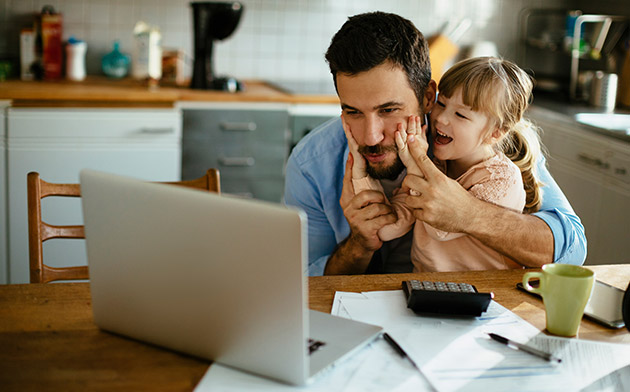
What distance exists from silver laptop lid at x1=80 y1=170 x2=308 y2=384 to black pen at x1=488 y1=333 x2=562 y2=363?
1.20 feet

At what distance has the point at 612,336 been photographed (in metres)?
1.18

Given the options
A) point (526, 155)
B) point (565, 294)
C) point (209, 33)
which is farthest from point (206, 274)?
point (209, 33)

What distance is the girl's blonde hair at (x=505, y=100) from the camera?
1.59 m

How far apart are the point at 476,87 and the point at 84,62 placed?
2524mm

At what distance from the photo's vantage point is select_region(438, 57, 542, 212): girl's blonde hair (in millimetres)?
1591

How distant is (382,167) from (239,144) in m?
1.60

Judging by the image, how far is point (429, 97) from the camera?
173cm

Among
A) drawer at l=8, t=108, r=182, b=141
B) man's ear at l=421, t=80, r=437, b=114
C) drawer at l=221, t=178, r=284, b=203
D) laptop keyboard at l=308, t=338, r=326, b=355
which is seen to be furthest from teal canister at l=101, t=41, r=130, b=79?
laptop keyboard at l=308, t=338, r=326, b=355

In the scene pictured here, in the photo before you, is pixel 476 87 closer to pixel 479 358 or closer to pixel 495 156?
pixel 495 156

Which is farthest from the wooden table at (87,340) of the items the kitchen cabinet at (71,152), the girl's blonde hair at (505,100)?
the kitchen cabinet at (71,152)

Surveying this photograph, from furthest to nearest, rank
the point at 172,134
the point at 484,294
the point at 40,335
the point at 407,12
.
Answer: the point at 407,12
the point at 172,134
the point at 484,294
the point at 40,335

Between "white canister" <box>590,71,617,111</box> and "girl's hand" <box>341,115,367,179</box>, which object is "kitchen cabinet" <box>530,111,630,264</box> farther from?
"girl's hand" <box>341,115,367,179</box>

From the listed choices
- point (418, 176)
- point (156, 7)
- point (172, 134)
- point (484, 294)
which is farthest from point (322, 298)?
point (156, 7)

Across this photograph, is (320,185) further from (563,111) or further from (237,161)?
(563,111)
